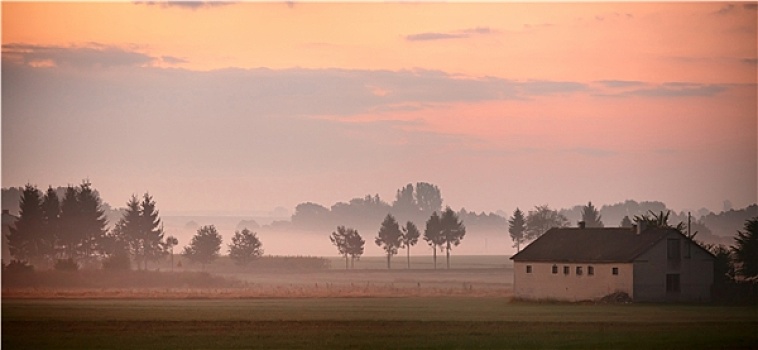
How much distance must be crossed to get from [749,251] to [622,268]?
9.27 m

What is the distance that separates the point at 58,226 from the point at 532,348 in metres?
118

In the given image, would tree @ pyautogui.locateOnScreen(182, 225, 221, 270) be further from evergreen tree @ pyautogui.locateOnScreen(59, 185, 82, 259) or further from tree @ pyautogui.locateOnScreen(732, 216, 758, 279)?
tree @ pyautogui.locateOnScreen(732, 216, 758, 279)

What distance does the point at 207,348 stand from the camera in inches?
2005

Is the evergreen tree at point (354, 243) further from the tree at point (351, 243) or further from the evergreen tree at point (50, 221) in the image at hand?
the evergreen tree at point (50, 221)

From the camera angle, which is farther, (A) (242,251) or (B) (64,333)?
(A) (242,251)

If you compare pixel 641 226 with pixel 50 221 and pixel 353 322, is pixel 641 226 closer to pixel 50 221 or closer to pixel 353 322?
pixel 353 322

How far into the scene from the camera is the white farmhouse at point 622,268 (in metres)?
86.0

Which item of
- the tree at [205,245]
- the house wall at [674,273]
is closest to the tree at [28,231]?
the tree at [205,245]

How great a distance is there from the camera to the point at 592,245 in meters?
90.6

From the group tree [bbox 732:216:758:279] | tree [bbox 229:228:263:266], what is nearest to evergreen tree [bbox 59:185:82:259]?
tree [bbox 229:228:263:266]

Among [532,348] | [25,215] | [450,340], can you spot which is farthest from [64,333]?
[25,215]

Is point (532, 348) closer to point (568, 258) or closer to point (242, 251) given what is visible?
point (568, 258)

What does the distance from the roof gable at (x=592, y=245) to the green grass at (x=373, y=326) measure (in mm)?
6031

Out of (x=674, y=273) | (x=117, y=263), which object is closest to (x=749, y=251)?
(x=674, y=273)
